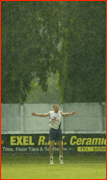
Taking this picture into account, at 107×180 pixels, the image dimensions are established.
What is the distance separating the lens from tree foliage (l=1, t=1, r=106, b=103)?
2069 cm

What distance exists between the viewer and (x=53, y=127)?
510 inches

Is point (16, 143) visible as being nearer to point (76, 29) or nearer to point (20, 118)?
point (20, 118)

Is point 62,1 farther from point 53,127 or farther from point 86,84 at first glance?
point 53,127

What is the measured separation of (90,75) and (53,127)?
27.3 ft

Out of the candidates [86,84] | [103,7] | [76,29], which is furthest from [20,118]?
[103,7]

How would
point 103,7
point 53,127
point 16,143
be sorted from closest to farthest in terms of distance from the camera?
point 53,127
point 16,143
point 103,7

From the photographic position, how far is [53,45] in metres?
21.0

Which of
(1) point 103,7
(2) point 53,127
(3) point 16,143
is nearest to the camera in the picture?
(2) point 53,127

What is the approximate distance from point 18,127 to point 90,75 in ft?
14.5

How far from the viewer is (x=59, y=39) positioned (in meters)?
21.0

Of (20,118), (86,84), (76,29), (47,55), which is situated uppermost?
(76,29)

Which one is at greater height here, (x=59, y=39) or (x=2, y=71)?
(x=59, y=39)

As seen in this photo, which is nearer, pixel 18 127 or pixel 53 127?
pixel 53 127

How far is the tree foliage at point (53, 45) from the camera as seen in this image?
20.7 metres
